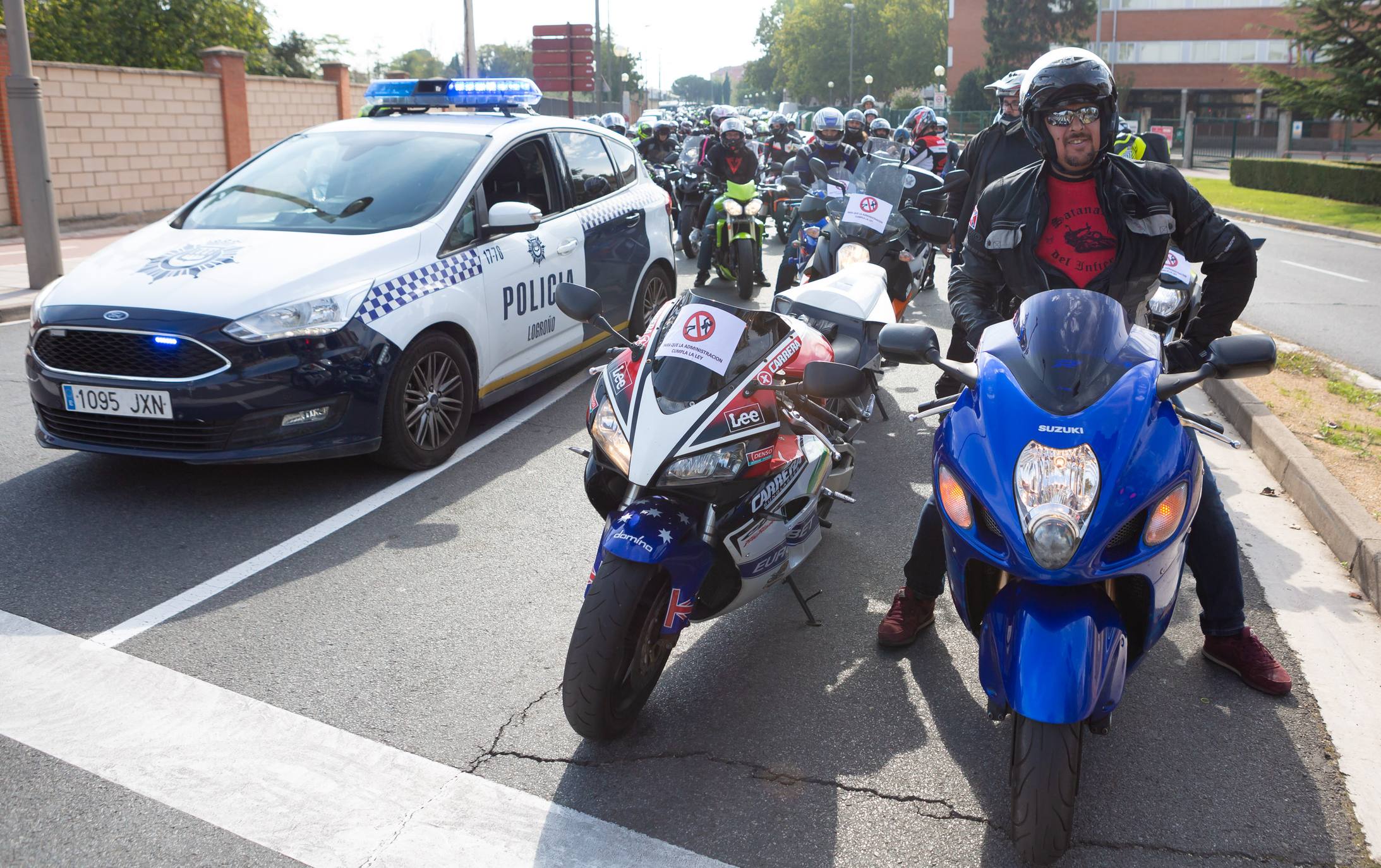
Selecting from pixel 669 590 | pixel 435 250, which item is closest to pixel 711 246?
pixel 435 250

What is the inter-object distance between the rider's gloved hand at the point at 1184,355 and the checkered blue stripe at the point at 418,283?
3.55 metres

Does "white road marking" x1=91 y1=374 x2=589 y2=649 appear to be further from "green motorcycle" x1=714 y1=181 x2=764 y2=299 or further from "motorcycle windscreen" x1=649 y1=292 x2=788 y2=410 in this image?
"green motorcycle" x1=714 y1=181 x2=764 y2=299

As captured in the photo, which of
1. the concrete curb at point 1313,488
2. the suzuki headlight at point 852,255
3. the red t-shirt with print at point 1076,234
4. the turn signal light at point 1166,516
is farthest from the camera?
the suzuki headlight at point 852,255

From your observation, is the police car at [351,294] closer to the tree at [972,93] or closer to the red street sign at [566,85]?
the red street sign at [566,85]

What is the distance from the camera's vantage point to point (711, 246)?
12570 millimetres

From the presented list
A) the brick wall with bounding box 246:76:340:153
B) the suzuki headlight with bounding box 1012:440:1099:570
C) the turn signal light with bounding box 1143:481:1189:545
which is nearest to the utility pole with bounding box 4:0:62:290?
the brick wall with bounding box 246:76:340:153

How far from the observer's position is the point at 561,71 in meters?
30.4

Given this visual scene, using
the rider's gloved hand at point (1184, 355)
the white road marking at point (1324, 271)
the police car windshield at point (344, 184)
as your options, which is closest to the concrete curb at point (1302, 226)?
the white road marking at point (1324, 271)

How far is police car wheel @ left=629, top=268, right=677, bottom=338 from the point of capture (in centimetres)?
852

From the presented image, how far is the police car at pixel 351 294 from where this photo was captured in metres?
5.29

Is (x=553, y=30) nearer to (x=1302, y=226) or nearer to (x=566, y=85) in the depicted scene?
(x=566, y=85)

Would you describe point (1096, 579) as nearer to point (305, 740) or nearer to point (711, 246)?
point (305, 740)

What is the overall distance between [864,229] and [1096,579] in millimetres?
4913

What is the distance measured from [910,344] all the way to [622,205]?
16.9ft
